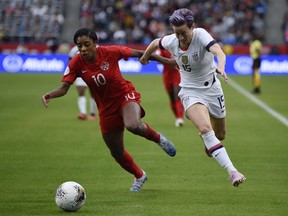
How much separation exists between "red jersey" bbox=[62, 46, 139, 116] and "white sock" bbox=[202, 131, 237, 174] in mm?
1328

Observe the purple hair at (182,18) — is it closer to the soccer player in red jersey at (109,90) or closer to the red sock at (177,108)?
the soccer player in red jersey at (109,90)

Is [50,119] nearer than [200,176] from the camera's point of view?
No

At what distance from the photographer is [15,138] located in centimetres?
1642

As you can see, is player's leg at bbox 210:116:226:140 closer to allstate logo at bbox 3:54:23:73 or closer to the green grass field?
the green grass field

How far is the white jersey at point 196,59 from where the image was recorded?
32.3 ft

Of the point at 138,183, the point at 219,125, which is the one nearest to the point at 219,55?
the point at 219,125

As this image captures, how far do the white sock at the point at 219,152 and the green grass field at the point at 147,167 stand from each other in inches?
19.1

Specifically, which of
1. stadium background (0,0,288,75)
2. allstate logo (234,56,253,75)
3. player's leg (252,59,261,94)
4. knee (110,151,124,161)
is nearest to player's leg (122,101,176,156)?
knee (110,151,124,161)

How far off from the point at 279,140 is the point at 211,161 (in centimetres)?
337

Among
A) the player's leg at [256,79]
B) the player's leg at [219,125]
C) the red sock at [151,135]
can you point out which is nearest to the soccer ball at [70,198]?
the red sock at [151,135]

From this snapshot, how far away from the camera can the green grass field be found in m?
9.12

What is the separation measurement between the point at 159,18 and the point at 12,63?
35.7 ft

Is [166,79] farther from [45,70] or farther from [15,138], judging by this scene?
[45,70]

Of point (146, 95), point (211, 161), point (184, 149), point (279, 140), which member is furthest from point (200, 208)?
point (146, 95)
